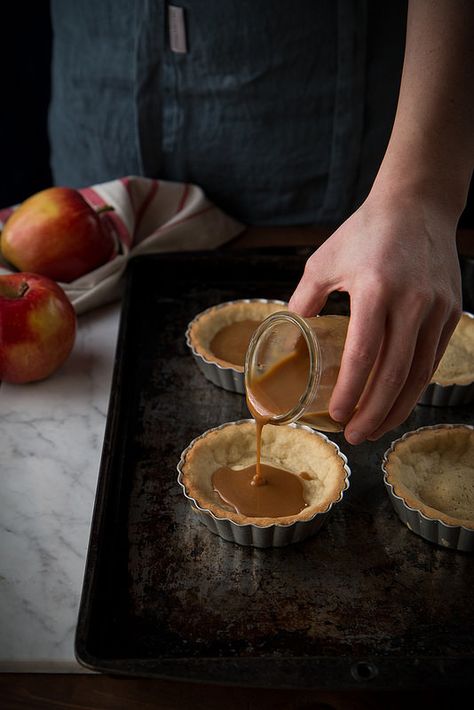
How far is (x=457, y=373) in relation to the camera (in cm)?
225

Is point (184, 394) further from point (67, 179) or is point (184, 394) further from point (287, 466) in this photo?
point (67, 179)

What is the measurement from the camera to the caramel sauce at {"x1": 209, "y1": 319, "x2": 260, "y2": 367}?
2.32 meters

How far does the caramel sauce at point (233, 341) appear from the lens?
232cm

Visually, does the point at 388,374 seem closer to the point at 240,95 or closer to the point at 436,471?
the point at 436,471

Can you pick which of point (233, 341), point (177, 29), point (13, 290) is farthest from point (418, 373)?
point (177, 29)

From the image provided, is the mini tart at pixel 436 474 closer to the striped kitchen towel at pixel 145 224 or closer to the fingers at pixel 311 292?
the fingers at pixel 311 292

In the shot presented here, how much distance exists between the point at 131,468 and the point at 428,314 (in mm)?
834

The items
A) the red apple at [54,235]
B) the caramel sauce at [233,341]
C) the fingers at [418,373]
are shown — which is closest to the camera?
the fingers at [418,373]

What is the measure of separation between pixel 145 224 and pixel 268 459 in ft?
3.73

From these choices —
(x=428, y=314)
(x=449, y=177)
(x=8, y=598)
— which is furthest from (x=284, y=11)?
(x=8, y=598)

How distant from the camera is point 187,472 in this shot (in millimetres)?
1844

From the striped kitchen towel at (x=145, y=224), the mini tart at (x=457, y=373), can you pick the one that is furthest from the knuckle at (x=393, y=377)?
the striped kitchen towel at (x=145, y=224)

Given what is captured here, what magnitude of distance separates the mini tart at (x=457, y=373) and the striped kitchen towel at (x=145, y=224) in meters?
0.87

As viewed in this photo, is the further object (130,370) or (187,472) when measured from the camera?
(130,370)
